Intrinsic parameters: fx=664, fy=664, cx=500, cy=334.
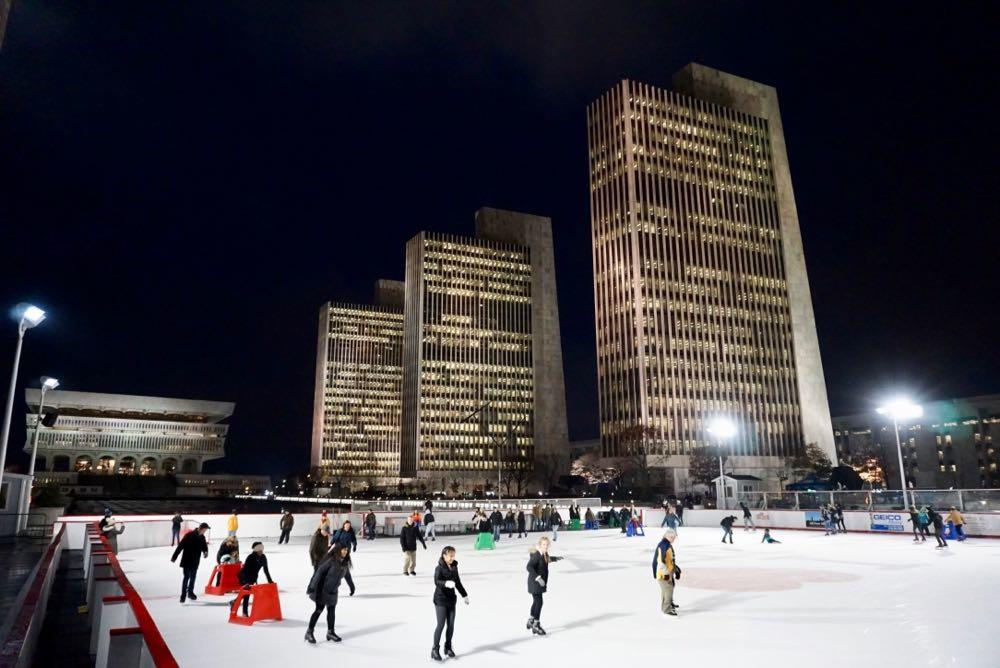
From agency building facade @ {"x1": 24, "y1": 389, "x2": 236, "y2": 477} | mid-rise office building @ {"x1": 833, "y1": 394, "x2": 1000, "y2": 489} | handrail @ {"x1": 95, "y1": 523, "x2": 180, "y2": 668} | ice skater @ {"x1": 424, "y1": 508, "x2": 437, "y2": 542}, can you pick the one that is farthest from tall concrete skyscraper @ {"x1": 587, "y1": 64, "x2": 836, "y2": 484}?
handrail @ {"x1": 95, "y1": 523, "x2": 180, "y2": 668}

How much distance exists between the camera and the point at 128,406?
158625mm

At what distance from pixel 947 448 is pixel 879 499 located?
137659 millimetres

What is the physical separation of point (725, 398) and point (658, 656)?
12849cm

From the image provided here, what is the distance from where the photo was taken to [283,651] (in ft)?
39.2

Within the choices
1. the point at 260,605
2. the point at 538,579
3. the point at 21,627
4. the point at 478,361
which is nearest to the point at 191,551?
the point at 260,605

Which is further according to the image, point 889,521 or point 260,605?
point 889,521

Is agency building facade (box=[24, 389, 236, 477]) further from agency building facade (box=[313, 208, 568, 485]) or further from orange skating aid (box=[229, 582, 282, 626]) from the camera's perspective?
orange skating aid (box=[229, 582, 282, 626])

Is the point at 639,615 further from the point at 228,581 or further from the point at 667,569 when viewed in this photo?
the point at 228,581

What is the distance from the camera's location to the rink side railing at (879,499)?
37219 mm

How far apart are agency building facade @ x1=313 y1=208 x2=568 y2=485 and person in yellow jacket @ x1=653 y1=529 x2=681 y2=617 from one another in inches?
5859

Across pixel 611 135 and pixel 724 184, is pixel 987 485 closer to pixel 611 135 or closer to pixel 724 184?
pixel 724 184

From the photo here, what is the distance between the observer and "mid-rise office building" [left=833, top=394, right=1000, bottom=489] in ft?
473

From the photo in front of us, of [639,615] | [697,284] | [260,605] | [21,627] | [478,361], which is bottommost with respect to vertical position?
[639,615]

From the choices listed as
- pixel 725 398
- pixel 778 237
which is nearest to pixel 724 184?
pixel 778 237
